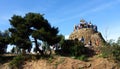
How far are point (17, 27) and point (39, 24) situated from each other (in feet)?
9.56

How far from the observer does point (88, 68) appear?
133 feet

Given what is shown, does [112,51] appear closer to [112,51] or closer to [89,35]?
[112,51]

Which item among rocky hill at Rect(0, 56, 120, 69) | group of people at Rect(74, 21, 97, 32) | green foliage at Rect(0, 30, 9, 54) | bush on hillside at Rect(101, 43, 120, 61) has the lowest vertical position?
rocky hill at Rect(0, 56, 120, 69)

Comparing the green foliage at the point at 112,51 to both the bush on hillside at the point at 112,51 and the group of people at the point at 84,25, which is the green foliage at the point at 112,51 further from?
the group of people at the point at 84,25

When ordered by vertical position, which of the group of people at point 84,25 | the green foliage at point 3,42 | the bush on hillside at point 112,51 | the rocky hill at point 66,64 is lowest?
the rocky hill at point 66,64

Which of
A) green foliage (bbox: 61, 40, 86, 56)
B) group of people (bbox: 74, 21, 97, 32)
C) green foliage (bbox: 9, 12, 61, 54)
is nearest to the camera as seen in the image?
green foliage (bbox: 9, 12, 61, 54)

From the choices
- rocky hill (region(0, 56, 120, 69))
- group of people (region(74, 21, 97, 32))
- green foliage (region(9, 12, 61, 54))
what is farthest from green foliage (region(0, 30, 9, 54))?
group of people (region(74, 21, 97, 32))

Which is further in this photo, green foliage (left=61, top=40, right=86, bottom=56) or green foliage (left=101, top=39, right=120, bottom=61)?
green foliage (left=61, top=40, right=86, bottom=56)

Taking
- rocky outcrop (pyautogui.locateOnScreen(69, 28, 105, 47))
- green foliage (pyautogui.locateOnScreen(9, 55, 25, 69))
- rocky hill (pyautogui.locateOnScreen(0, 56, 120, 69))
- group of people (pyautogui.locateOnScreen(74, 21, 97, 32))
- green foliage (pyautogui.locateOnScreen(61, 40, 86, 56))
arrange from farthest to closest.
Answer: group of people (pyautogui.locateOnScreen(74, 21, 97, 32)) → rocky outcrop (pyautogui.locateOnScreen(69, 28, 105, 47)) → green foliage (pyautogui.locateOnScreen(61, 40, 86, 56)) → green foliage (pyautogui.locateOnScreen(9, 55, 25, 69)) → rocky hill (pyautogui.locateOnScreen(0, 56, 120, 69))

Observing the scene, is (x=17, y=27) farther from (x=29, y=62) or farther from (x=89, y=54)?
(x=89, y=54)

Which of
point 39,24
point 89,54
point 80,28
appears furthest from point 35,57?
point 80,28

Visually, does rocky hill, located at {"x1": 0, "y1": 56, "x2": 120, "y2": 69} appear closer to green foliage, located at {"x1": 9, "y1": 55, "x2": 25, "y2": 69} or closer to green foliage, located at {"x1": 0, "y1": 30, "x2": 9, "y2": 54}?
green foliage, located at {"x1": 9, "y1": 55, "x2": 25, "y2": 69}

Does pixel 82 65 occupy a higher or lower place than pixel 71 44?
lower

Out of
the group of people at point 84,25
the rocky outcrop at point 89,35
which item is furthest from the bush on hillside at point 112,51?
the group of people at point 84,25
